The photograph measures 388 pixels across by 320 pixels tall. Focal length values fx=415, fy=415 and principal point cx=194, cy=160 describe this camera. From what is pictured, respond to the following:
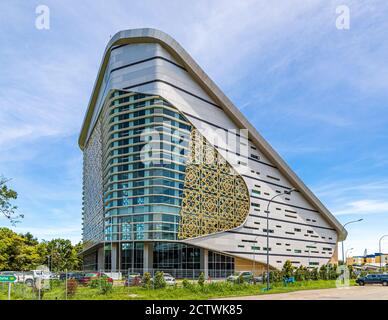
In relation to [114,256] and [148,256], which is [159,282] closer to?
[148,256]

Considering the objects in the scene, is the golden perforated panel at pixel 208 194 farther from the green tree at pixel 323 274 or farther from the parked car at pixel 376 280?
the parked car at pixel 376 280

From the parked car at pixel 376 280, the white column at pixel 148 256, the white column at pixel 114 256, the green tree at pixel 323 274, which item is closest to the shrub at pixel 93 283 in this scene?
the white column at pixel 148 256

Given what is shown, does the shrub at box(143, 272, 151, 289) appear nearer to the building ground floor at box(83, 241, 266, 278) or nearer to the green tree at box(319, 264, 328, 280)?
the building ground floor at box(83, 241, 266, 278)

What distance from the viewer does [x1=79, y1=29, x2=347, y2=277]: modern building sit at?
63.5 meters

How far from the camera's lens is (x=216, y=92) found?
75.2 meters

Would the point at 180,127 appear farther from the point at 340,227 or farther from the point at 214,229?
the point at 340,227

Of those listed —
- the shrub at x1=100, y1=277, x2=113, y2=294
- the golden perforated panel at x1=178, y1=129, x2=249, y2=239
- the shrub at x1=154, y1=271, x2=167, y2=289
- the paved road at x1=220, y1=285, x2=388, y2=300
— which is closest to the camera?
the shrub at x1=100, y1=277, x2=113, y2=294

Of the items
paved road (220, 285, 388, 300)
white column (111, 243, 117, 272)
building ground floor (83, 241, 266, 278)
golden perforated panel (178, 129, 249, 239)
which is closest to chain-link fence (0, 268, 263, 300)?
paved road (220, 285, 388, 300)

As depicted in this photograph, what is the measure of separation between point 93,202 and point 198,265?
30.9 m

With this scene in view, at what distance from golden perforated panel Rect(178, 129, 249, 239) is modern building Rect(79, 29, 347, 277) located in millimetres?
171

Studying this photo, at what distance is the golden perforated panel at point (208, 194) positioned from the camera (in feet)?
216

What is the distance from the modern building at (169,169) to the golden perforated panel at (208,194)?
171 mm

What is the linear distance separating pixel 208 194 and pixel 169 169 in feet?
31.4
